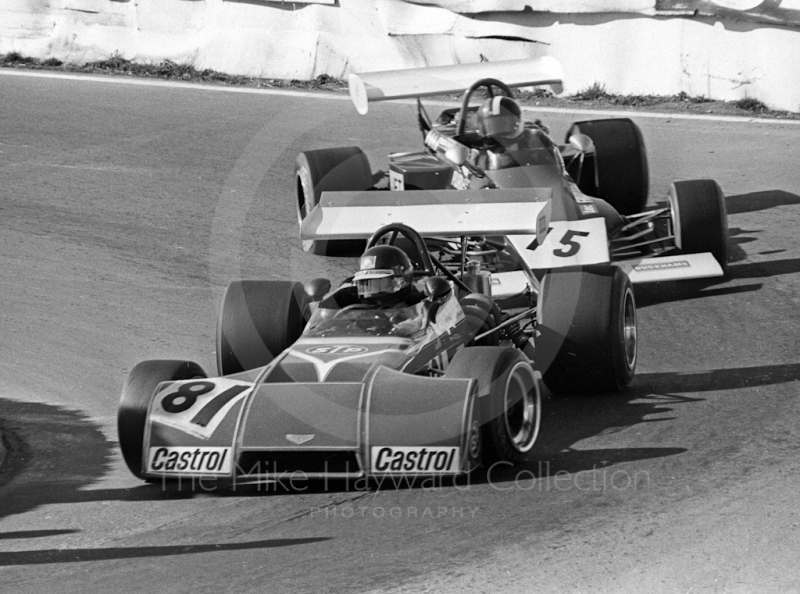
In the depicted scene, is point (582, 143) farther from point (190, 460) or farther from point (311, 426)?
point (190, 460)

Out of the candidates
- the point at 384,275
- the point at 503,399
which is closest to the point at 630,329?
the point at 384,275

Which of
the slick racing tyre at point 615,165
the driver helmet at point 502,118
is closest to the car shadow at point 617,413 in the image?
the driver helmet at point 502,118

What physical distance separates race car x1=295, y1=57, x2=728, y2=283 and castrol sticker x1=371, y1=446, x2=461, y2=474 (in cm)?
265

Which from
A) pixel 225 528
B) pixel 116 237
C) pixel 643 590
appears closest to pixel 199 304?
pixel 116 237

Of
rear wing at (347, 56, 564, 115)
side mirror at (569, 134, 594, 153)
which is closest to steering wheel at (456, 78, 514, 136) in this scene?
rear wing at (347, 56, 564, 115)

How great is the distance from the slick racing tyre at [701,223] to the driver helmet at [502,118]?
5.15 ft

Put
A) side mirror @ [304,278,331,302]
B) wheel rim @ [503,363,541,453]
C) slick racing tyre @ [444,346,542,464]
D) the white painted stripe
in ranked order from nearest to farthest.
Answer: slick racing tyre @ [444,346,542,464] → wheel rim @ [503,363,541,453] → side mirror @ [304,278,331,302] → the white painted stripe

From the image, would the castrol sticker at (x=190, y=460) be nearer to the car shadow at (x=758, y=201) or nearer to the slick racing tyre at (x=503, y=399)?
the slick racing tyre at (x=503, y=399)

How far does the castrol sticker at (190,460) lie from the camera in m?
6.34

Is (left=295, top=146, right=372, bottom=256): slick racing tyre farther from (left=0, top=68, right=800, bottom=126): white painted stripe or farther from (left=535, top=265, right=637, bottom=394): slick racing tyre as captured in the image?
(left=0, top=68, right=800, bottom=126): white painted stripe

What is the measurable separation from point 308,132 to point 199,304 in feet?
19.6

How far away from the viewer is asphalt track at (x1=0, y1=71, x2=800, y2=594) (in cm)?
564

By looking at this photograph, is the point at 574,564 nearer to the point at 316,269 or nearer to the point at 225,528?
the point at 225,528

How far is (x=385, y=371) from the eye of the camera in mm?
6676
